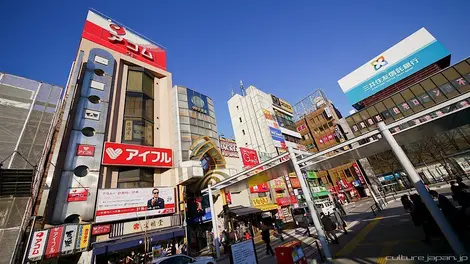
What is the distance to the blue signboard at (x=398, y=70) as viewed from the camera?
132 feet

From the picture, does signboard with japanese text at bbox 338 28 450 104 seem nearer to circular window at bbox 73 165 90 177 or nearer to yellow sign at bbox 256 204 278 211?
yellow sign at bbox 256 204 278 211

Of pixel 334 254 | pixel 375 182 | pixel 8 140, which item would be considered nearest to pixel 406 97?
pixel 375 182

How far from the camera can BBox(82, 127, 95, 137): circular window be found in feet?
53.3

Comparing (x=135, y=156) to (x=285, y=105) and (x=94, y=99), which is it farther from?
(x=285, y=105)

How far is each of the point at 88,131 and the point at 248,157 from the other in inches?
817

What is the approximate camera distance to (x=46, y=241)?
10.9m

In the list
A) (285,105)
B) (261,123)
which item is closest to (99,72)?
(261,123)

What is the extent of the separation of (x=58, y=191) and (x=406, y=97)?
59.6 m

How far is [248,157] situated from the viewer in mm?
29906

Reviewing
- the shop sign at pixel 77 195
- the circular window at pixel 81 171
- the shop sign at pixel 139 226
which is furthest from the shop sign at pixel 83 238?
the circular window at pixel 81 171

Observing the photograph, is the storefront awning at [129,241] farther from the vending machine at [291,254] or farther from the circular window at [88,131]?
the vending machine at [291,254]

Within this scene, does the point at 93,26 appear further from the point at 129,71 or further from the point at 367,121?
the point at 367,121

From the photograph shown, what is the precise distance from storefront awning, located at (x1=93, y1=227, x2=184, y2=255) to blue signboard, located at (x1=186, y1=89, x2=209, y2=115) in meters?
16.2

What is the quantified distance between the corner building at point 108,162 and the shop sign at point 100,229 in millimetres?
30
